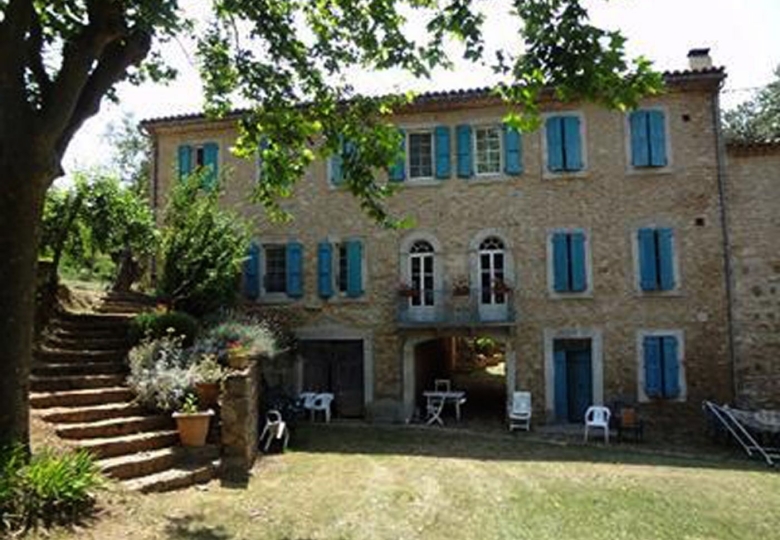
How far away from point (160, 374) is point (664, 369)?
432 inches

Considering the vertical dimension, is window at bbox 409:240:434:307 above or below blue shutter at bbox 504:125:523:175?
below

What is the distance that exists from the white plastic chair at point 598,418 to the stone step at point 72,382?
959 centimetres

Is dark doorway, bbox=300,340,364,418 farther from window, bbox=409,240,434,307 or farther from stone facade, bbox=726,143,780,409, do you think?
stone facade, bbox=726,143,780,409

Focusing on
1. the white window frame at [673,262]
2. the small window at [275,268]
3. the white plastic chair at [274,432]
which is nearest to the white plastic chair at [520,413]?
the white window frame at [673,262]

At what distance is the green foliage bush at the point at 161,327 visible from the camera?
1162cm

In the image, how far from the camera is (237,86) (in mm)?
9047

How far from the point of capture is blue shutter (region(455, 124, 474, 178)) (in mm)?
16578


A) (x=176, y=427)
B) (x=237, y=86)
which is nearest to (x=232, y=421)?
(x=176, y=427)

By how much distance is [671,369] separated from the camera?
1520 centimetres

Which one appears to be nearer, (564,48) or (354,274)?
(564,48)

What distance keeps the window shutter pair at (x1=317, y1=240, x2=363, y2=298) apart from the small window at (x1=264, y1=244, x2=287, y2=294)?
41.0 inches

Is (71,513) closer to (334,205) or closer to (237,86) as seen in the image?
(237,86)

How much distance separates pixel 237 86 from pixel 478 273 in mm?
8789

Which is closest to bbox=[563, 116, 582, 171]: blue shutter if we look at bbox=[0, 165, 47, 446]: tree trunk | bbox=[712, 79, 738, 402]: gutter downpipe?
bbox=[712, 79, 738, 402]: gutter downpipe
